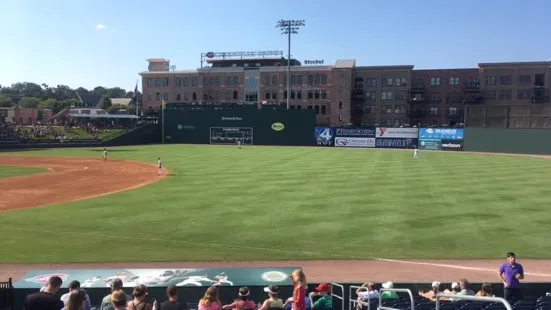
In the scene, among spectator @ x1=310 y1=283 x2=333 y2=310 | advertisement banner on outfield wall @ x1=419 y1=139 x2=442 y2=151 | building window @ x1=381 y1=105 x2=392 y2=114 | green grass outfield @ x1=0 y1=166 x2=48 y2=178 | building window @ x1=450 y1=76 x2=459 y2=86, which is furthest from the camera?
building window @ x1=381 y1=105 x2=392 y2=114

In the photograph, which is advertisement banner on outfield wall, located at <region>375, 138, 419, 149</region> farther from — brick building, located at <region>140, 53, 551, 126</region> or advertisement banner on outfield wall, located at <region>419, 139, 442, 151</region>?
brick building, located at <region>140, 53, 551, 126</region>

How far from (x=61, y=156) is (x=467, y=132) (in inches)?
2164

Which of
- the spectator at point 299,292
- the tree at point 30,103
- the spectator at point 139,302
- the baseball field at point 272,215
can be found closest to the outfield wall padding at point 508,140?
the baseball field at point 272,215

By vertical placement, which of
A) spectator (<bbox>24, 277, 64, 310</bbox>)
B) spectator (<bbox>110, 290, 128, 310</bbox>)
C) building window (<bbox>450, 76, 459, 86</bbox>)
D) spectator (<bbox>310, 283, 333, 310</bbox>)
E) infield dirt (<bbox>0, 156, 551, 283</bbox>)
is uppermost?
building window (<bbox>450, 76, 459, 86</bbox>)

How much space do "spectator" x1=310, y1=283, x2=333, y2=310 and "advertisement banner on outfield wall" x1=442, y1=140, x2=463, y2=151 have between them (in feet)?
216

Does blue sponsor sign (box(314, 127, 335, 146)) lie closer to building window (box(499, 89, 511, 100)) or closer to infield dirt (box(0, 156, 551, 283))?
building window (box(499, 89, 511, 100))

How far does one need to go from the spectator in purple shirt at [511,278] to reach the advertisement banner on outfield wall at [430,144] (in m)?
64.3

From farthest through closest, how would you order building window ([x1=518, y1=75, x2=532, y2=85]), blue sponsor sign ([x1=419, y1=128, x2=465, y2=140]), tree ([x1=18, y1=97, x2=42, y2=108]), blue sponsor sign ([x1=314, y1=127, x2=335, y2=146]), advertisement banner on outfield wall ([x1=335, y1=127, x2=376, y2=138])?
tree ([x1=18, y1=97, x2=42, y2=108])
building window ([x1=518, y1=75, x2=532, y2=85])
blue sponsor sign ([x1=314, y1=127, x2=335, y2=146])
advertisement banner on outfield wall ([x1=335, y1=127, x2=376, y2=138])
blue sponsor sign ([x1=419, y1=128, x2=465, y2=140])

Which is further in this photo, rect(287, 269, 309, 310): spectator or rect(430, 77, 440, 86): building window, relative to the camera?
rect(430, 77, 440, 86): building window

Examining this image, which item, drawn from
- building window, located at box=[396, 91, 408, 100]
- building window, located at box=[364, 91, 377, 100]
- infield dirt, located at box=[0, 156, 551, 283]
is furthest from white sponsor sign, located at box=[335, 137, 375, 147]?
infield dirt, located at box=[0, 156, 551, 283]

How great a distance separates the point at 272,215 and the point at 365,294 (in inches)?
538

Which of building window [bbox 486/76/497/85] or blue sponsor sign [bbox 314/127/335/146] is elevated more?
building window [bbox 486/76/497/85]

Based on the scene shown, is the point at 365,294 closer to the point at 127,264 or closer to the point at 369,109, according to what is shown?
the point at 127,264

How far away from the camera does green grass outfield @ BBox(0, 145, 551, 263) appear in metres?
17.6
